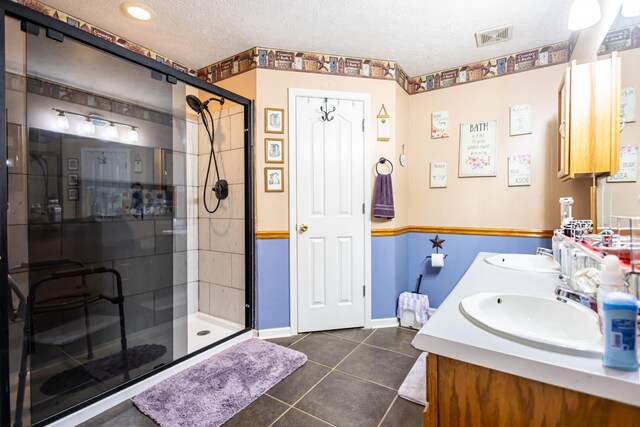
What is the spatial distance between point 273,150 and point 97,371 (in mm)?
1904

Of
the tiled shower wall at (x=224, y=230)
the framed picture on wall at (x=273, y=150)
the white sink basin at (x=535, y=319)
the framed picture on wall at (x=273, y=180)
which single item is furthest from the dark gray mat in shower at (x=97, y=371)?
the white sink basin at (x=535, y=319)

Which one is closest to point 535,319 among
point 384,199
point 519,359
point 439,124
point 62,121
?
point 519,359

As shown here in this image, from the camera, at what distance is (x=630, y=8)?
1156mm

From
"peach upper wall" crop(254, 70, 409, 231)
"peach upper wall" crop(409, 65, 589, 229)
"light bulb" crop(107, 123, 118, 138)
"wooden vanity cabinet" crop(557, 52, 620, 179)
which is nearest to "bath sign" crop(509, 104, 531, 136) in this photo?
"peach upper wall" crop(409, 65, 589, 229)

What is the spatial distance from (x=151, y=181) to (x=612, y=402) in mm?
2622

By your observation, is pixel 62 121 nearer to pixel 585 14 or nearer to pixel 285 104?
pixel 285 104

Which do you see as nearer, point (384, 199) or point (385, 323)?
point (384, 199)

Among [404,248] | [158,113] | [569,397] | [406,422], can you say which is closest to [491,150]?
[404,248]

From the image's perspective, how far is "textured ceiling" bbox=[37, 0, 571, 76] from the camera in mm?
1940

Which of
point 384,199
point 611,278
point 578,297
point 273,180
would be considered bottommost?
point 578,297

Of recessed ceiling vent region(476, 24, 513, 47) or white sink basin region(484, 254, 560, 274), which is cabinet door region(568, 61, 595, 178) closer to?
white sink basin region(484, 254, 560, 274)

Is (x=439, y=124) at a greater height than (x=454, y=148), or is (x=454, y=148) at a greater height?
(x=439, y=124)

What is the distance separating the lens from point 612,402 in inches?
22.5

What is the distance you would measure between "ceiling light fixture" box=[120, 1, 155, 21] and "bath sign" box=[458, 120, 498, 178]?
263 centimetres
